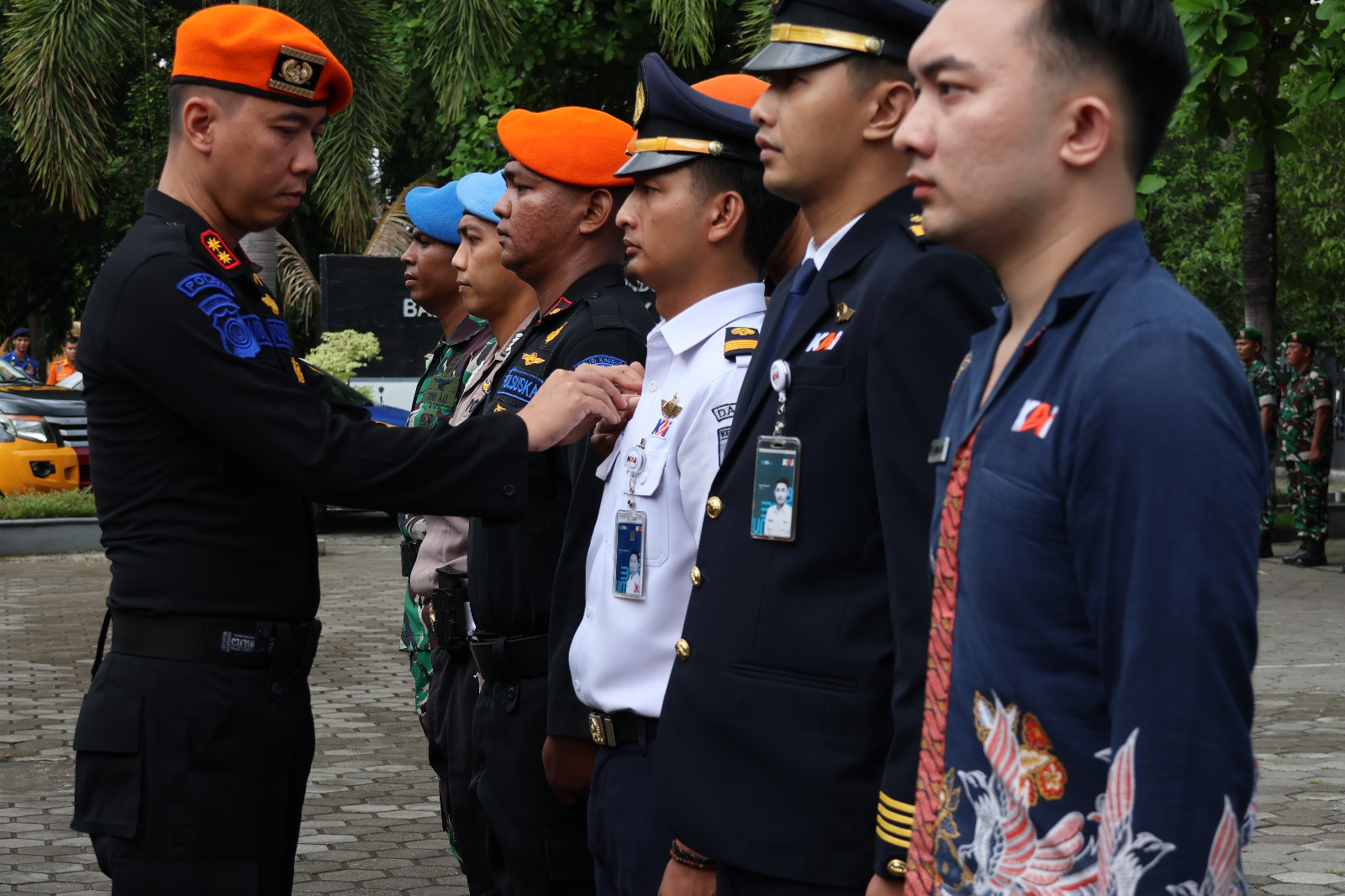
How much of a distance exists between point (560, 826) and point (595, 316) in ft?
4.17

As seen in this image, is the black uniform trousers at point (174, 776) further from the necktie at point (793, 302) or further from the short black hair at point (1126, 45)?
the short black hair at point (1126, 45)

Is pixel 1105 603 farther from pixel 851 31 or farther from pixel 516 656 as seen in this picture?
pixel 516 656

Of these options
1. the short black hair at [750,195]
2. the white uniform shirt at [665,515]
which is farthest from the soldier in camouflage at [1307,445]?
the white uniform shirt at [665,515]

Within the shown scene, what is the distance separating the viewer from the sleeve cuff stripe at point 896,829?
1.83 m

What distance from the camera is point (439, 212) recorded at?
19.2 ft

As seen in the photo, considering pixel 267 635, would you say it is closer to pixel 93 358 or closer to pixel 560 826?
pixel 93 358

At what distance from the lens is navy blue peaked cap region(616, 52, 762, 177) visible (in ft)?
9.62

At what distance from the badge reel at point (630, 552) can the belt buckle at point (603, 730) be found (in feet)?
0.81

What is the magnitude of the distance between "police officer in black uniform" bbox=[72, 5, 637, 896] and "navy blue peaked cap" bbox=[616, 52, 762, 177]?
1.57 ft

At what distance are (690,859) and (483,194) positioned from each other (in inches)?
120

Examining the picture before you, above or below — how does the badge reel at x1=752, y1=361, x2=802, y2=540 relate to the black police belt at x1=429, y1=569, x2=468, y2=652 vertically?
above

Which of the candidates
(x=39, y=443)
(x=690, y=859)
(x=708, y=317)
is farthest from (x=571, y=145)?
(x=39, y=443)

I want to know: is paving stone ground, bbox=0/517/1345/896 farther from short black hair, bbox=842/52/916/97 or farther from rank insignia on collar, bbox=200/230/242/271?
short black hair, bbox=842/52/916/97

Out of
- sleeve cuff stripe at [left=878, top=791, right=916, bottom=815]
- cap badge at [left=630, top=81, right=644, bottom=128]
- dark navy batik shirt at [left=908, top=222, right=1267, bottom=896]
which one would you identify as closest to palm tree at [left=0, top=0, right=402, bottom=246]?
cap badge at [left=630, top=81, right=644, bottom=128]
